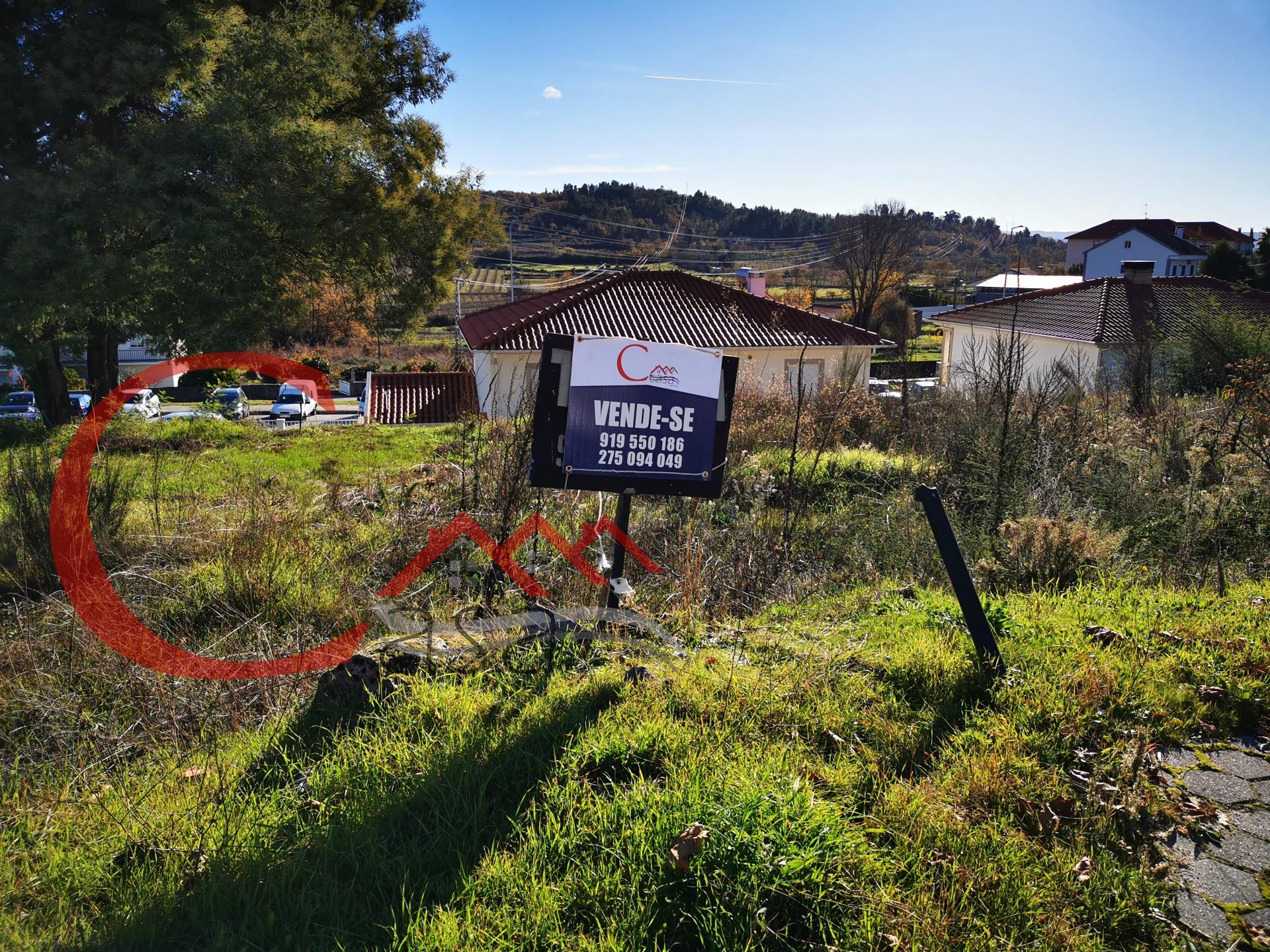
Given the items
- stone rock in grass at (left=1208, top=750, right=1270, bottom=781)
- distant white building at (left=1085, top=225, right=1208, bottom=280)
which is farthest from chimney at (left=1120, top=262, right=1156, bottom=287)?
distant white building at (left=1085, top=225, right=1208, bottom=280)

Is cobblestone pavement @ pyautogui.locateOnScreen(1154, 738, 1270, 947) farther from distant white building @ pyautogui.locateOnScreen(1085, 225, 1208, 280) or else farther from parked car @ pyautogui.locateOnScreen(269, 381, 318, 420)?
distant white building @ pyautogui.locateOnScreen(1085, 225, 1208, 280)

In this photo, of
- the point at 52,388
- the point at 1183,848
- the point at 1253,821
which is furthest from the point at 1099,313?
the point at 52,388

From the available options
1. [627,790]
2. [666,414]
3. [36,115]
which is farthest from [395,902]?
[36,115]

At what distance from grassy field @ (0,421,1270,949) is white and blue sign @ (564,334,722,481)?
1005 mm

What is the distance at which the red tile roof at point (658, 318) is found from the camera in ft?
79.5

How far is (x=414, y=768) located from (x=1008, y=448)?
701cm

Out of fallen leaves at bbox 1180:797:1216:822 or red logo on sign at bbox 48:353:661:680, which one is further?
red logo on sign at bbox 48:353:661:680

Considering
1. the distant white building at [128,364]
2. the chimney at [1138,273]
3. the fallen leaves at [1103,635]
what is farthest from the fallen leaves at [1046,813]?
the distant white building at [128,364]

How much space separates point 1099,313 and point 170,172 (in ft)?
88.4

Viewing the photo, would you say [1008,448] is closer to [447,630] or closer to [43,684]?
[447,630]

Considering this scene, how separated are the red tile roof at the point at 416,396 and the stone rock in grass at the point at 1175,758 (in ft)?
77.3

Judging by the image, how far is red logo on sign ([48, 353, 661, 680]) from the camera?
412 cm

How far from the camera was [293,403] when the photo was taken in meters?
34.4

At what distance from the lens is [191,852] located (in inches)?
103
